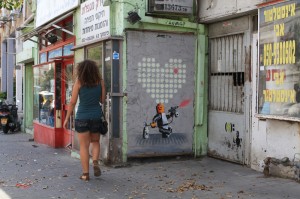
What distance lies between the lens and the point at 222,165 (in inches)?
303

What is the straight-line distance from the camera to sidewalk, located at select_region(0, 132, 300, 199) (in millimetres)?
5812

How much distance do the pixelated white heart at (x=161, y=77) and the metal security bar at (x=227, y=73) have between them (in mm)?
624

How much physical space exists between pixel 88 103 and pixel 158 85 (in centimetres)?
178

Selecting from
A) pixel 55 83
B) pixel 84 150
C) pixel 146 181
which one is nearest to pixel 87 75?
pixel 84 150

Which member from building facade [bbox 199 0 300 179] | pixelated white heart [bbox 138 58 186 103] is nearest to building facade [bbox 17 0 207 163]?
pixelated white heart [bbox 138 58 186 103]

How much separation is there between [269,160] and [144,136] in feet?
7.71

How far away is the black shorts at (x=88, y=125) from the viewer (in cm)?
665

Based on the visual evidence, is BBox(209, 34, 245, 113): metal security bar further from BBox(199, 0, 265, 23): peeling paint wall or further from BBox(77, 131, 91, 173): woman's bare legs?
BBox(77, 131, 91, 173): woman's bare legs

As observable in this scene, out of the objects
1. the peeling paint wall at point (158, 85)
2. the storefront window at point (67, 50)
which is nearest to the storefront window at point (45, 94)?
the storefront window at point (67, 50)

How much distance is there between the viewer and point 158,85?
802 centimetres

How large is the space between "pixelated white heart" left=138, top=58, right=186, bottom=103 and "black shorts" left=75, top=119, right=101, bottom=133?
5.02 ft

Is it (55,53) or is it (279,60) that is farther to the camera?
(55,53)

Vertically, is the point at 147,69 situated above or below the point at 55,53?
below

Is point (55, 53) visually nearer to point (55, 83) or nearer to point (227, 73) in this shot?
point (55, 83)
